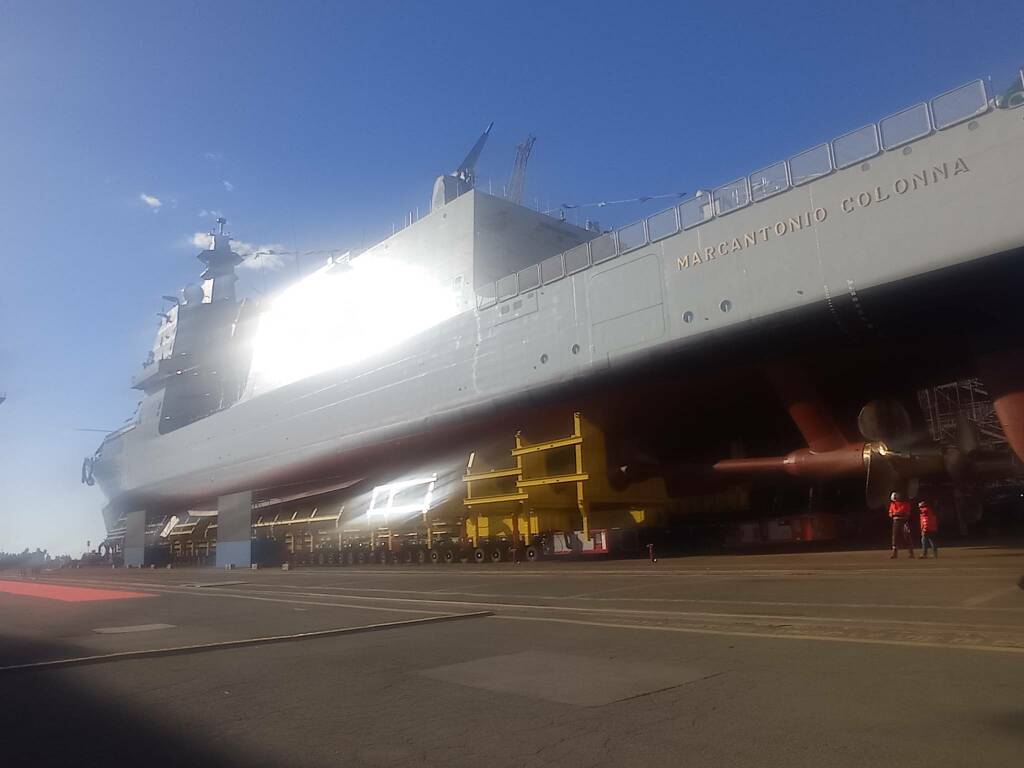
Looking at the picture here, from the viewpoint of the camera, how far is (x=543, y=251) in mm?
27859

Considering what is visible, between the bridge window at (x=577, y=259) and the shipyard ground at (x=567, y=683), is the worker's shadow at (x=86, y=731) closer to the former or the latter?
the shipyard ground at (x=567, y=683)

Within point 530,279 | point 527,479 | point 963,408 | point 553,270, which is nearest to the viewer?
point 527,479

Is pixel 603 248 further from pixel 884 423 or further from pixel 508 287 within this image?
pixel 884 423

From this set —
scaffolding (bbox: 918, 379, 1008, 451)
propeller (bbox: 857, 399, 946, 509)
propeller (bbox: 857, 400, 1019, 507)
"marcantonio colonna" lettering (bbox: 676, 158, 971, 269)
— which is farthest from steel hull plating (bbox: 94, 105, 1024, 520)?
scaffolding (bbox: 918, 379, 1008, 451)

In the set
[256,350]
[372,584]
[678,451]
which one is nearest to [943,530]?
[678,451]

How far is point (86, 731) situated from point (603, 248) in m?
17.4

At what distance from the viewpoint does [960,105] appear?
43.9 ft

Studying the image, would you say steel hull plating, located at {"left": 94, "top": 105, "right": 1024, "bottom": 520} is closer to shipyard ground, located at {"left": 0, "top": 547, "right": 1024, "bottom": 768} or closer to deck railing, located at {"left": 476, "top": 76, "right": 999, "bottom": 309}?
deck railing, located at {"left": 476, "top": 76, "right": 999, "bottom": 309}

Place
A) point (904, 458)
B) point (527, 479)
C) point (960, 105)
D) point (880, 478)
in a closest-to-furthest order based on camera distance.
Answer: point (960, 105) < point (904, 458) < point (880, 478) < point (527, 479)

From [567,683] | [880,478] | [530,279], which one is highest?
[530,279]

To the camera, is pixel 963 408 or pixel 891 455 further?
pixel 963 408

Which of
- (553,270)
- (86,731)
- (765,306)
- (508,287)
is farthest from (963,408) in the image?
(86,731)

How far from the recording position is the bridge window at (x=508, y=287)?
22.6m

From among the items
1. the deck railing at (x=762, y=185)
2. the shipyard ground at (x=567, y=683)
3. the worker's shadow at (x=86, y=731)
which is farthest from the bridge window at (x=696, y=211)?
the worker's shadow at (x=86, y=731)
